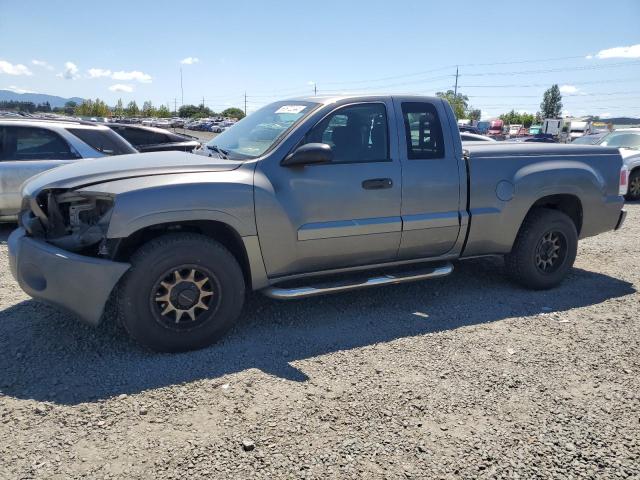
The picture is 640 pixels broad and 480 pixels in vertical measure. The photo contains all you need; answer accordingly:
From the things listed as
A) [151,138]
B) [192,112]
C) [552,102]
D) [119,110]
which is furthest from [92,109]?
[552,102]

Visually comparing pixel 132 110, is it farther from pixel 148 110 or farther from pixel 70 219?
pixel 70 219

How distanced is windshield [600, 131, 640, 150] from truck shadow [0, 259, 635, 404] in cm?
849

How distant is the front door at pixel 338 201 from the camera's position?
12.1 feet

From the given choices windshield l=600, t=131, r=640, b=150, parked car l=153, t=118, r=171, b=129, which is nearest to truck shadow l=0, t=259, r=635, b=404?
windshield l=600, t=131, r=640, b=150

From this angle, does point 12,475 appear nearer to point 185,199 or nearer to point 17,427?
point 17,427

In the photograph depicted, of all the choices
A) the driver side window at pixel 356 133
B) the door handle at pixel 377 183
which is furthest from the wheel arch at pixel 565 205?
the driver side window at pixel 356 133

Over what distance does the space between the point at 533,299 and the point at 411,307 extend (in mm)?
1298

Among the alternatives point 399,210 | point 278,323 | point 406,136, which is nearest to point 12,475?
point 278,323

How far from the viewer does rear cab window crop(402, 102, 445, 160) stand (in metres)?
4.25

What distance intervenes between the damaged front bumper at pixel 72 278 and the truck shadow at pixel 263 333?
1.28 ft

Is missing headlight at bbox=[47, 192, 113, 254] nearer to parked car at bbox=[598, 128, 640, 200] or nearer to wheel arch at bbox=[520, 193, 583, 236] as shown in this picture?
wheel arch at bbox=[520, 193, 583, 236]

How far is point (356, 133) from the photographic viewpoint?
4.09 metres

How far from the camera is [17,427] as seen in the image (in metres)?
2.63

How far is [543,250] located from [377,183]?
2.11 m
